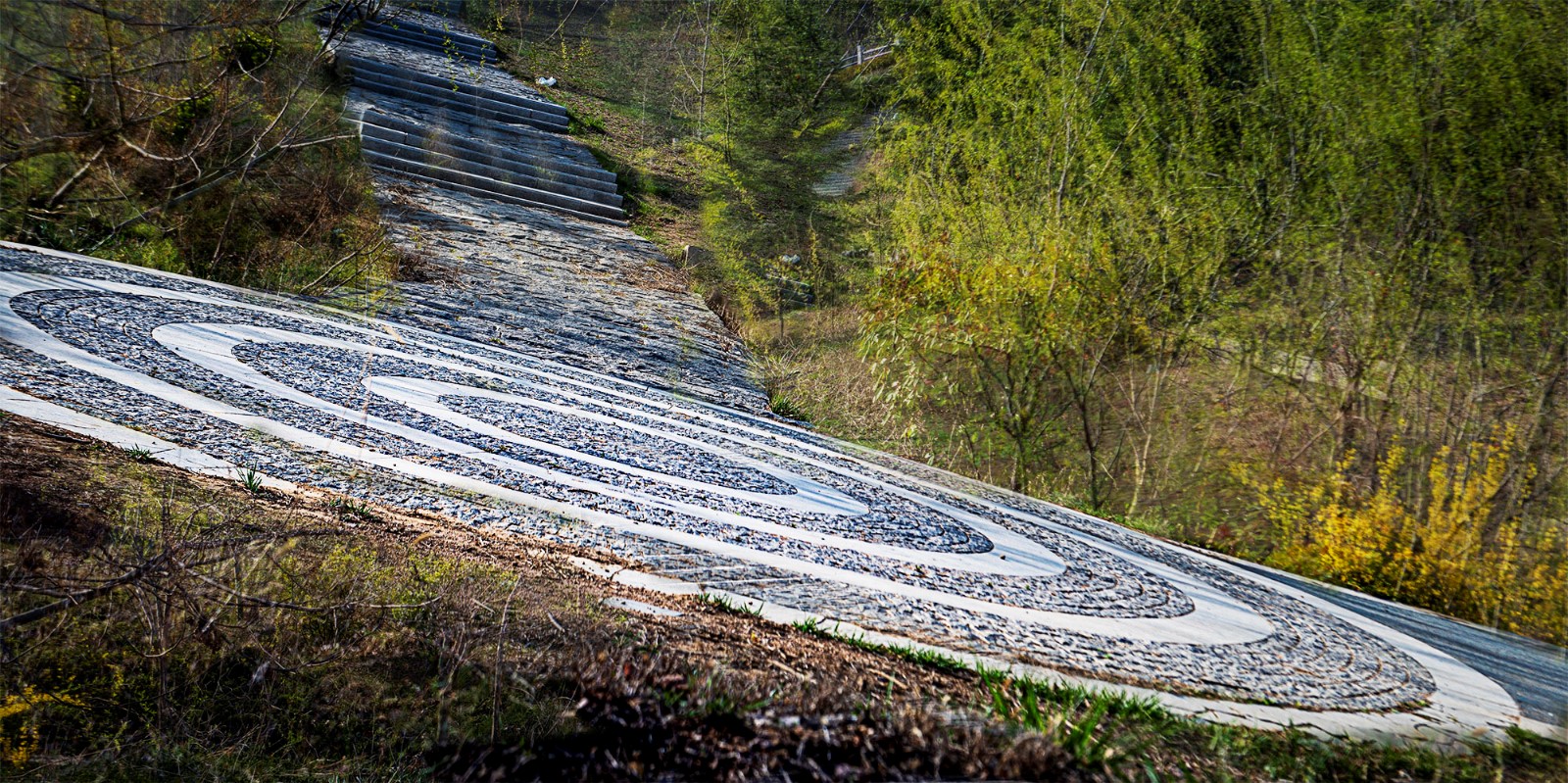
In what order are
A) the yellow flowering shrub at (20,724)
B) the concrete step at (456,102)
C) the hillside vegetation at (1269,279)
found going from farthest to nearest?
the concrete step at (456,102) < the hillside vegetation at (1269,279) < the yellow flowering shrub at (20,724)

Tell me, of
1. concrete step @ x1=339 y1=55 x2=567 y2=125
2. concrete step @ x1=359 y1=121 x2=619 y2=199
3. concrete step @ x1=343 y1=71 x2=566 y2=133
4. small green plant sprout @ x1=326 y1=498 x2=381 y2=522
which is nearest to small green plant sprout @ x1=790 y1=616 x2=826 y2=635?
small green plant sprout @ x1=326 y1=498 x2=381 y2=522

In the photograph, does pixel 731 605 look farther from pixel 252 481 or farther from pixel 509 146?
pixel 509 146

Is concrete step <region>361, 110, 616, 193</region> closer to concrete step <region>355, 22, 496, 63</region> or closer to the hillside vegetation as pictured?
concrete step <region>355, 22, 496, 63</region>

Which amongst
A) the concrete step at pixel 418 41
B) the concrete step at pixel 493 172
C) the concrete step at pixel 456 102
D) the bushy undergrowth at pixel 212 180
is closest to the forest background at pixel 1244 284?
the bushy undergrowth at pixel 212 180

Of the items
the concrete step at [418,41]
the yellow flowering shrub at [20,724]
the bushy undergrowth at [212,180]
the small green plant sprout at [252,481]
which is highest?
the concrete step at [418,41]

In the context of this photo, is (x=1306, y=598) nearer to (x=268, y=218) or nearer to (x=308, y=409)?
(x=308, y=409)

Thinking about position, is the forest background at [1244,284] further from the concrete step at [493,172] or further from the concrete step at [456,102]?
the concrete step at [456,102]

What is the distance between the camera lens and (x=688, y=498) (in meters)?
4.41

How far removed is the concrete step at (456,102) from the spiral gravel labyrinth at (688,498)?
23.8ft

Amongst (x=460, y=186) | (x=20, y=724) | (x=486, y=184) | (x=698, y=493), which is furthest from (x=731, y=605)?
(x=486, y=184)

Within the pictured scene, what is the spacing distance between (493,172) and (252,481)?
997cm

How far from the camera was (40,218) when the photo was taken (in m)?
6.29

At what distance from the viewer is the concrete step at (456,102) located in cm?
1265

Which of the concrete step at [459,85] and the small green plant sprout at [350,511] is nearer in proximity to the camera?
the small green plant sprout at [350,511]
